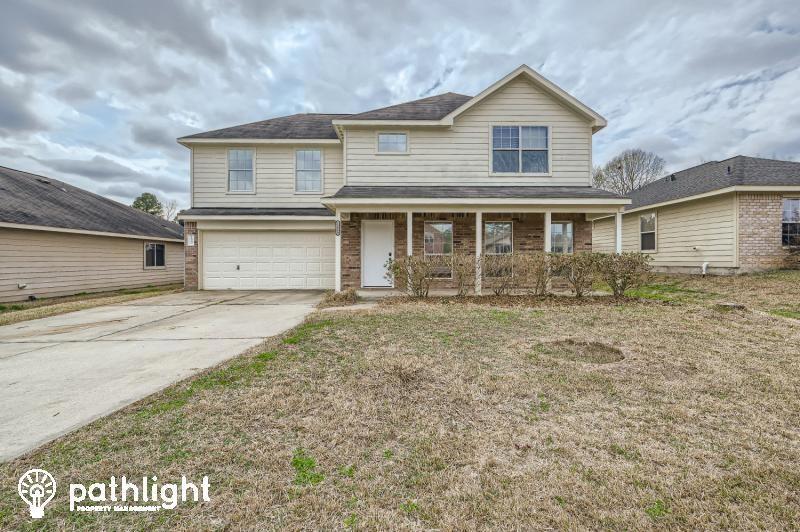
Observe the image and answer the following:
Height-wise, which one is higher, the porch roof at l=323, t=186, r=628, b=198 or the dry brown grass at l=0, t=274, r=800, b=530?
the porch roof at l=323, t=186, r=628, b=198

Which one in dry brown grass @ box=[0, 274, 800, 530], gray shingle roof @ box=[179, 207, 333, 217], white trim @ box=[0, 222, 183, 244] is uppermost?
gray shingle roof @ box=[179, 207, 333, 217]

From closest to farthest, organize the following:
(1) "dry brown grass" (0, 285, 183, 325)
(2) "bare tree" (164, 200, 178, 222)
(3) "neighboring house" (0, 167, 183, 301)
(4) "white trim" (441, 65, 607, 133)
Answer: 1. (1) "dry brown grass" (0, 285, 183, 325)
2. (3) "neighboring house" (0, 167, 183, 301)
3. (4) "white trim" (441, 65, 607, 133)
4. (2) "bare tree" (164, 200, 178, 222)

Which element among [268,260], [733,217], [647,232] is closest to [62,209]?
[268,260]

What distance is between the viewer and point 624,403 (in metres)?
2.91

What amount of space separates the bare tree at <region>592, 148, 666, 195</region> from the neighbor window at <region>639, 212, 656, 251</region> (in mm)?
15709

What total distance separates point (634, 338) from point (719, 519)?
3.83m

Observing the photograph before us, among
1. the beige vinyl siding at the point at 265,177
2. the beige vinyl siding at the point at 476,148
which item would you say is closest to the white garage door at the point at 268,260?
the beige vinyl siding at the point at 265,177

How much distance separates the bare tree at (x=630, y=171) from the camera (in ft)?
98.4

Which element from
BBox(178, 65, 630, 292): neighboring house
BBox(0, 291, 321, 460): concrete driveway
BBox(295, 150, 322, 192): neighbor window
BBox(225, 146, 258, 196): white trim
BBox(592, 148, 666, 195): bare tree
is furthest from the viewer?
BBox(592, 148, 666, 195): bare tree

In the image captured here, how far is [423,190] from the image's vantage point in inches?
408

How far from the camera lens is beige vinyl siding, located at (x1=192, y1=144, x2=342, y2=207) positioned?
12336mm

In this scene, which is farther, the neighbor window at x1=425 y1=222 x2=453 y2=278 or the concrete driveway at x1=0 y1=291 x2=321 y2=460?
the neighbor window at x1=425 y1=222 x2=453 y2=278

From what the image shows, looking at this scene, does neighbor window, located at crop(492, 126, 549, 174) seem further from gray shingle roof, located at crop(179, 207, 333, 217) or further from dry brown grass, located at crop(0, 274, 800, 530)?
dry brown grass, located at crop(0, 274, 800, 530)

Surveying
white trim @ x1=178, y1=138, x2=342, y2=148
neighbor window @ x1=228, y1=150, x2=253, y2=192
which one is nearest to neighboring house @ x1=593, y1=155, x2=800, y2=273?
white trim @ x1=178, y1=138, x2=342, y2=148
